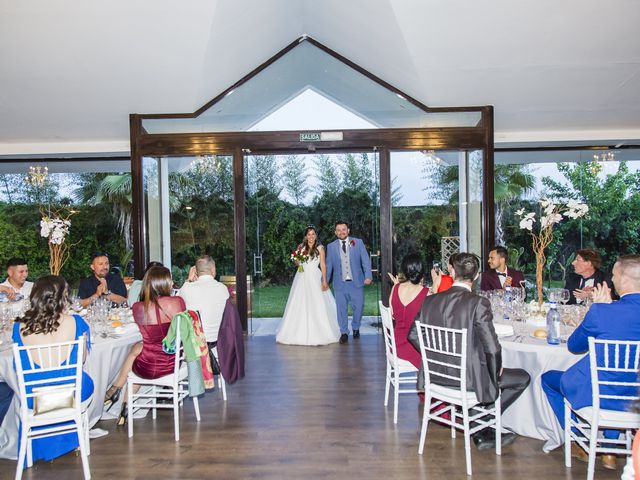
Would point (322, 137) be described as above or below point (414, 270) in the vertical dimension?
above

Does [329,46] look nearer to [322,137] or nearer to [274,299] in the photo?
[322,137]

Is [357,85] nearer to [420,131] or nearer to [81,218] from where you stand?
[420,131]

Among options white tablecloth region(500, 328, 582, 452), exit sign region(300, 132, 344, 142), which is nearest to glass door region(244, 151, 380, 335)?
exit sign region(300, 132, 344, 142)

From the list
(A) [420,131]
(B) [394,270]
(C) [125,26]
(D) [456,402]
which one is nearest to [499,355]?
(D) [456,402]

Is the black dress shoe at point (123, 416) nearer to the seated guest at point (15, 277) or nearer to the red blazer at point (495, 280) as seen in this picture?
the seated guest at point (15, 277)

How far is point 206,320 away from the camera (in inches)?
189

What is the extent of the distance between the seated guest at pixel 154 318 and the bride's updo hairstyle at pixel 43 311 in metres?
0.65

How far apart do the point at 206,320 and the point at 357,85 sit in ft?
15.3

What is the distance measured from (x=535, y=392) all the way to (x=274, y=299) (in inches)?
209

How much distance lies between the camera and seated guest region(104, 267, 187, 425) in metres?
3.84

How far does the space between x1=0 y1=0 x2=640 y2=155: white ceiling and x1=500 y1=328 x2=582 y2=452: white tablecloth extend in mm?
3857

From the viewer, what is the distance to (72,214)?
32.2 feet

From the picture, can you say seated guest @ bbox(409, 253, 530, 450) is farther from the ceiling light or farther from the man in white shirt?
the ceiling light

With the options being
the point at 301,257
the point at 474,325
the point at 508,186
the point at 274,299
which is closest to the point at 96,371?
the point at 474,325
